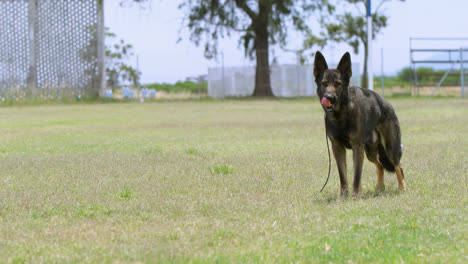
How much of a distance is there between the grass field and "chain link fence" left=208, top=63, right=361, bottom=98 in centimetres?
2551

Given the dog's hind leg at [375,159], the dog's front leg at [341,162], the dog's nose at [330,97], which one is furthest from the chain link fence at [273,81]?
the dog's nose at [330,97]

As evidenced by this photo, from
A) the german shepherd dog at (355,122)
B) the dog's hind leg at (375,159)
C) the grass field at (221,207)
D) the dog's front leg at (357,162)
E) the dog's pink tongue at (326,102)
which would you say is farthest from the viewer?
the dog's hind leg at (375,159)

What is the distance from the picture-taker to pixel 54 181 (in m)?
6.86

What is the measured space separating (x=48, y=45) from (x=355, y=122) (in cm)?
2811

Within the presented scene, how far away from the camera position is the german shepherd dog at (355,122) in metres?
5.37

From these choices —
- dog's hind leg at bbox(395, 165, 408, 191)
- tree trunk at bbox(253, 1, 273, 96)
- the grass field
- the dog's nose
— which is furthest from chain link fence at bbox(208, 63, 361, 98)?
the dog's nose

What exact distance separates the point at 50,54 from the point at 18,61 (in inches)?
62.1

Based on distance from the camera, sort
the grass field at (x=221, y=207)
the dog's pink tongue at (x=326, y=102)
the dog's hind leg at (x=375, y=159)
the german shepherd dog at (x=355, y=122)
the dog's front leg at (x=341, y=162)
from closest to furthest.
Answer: the grass field at (x=221, y=207) < the dog's pink tongue at (x=326, y=102) < the german shepherd dog at (x=355, y=122) < the dog's front leg at (x=341, y=162) < the dog's hind leg at (x=375, y=159)

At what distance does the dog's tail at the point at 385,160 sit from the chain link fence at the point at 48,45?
86.4 ft

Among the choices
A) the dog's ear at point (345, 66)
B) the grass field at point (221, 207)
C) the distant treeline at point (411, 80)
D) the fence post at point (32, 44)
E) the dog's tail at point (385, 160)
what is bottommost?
the grass field at point (221, 207)

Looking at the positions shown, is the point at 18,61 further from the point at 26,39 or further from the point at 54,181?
the point at 54,181

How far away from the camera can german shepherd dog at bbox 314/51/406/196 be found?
537cm

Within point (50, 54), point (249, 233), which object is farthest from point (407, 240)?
point (50, 54)

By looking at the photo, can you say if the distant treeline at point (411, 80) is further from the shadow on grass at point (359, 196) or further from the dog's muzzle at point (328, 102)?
the dog's muzzle at point (328, 102)
